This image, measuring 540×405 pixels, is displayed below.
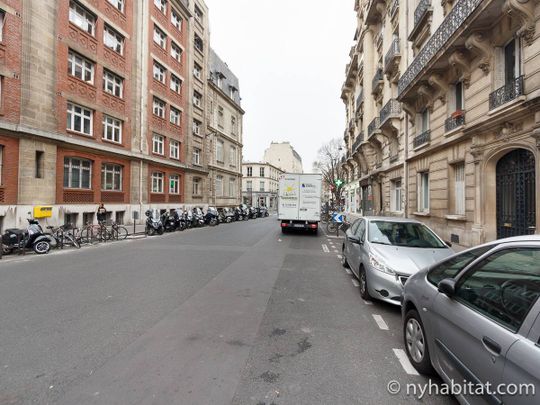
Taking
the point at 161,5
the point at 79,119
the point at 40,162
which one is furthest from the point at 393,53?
the point at 40,162

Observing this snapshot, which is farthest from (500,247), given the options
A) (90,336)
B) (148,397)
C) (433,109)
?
(433,109)

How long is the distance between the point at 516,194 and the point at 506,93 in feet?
9.45

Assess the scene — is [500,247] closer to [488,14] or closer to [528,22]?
[528,22]

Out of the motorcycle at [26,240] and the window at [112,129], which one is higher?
the window at [112,129]

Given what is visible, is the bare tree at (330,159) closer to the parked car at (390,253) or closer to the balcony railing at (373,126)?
the balcony railing at (373,126)

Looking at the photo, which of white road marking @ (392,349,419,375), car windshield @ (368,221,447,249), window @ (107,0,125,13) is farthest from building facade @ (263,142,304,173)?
white road marking @ (392,349,419,375)

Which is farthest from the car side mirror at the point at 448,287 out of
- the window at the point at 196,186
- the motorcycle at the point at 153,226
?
the window at the point at 196,186

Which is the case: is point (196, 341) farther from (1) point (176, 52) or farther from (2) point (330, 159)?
(2) point (330, 159)

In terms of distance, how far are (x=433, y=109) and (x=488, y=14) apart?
462 centimetres

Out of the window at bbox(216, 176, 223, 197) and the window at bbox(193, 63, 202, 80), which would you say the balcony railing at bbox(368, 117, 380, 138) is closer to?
the window at bbox(193, 63, 202, 80)

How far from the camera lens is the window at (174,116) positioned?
26156 mm

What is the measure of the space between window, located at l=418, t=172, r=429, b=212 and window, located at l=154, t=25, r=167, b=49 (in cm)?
2292

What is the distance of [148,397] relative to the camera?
2.44 metres

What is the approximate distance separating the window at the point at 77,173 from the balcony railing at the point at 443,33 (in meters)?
18.5
